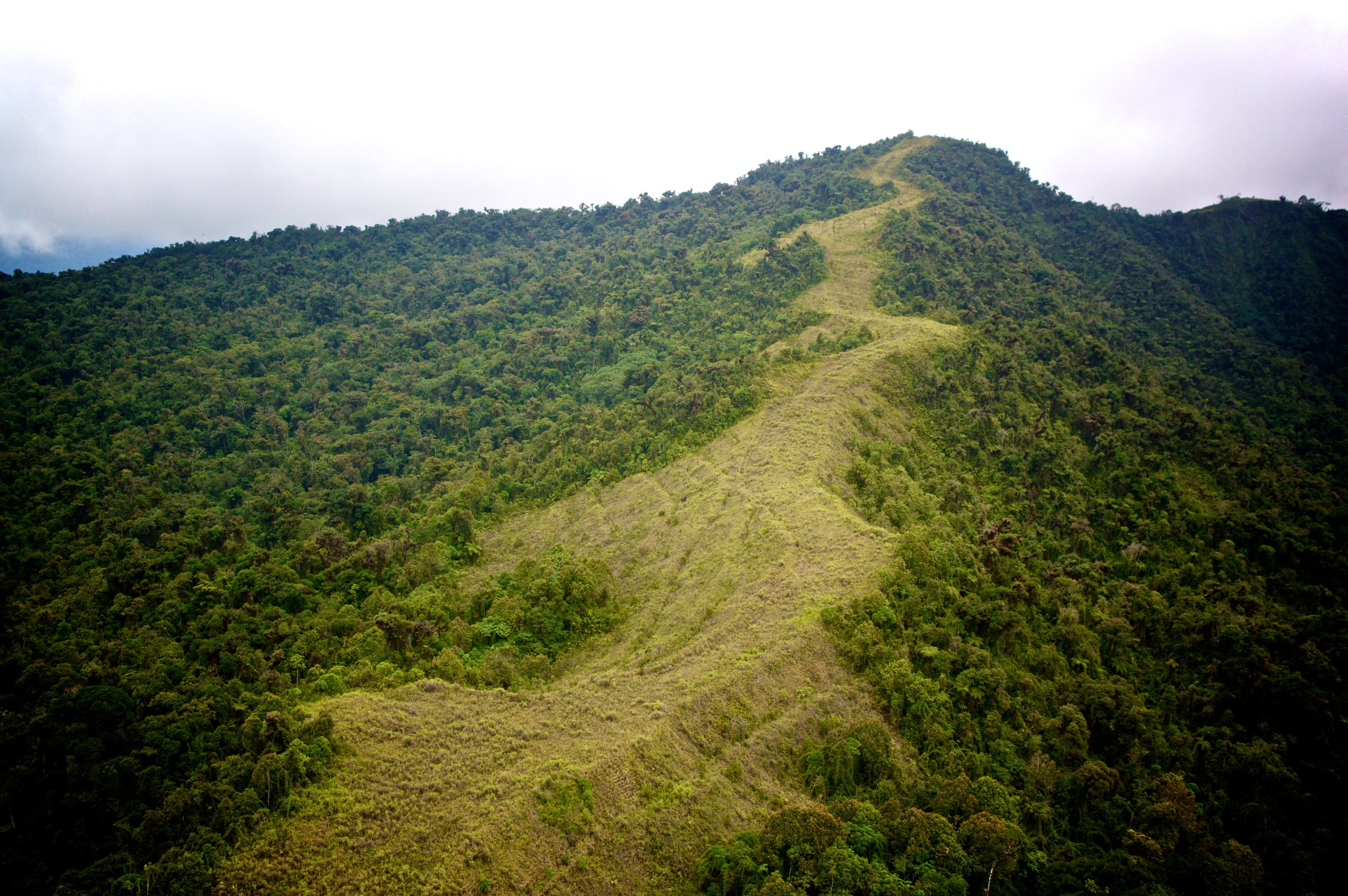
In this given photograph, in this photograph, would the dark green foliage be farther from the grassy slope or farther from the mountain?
the grassy slope

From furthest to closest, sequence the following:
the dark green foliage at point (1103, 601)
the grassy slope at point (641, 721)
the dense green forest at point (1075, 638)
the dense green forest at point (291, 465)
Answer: the dark green foliage at point (1103, 601) → the dense green forest at point (291, 465) → the dense green forest at point (1075, 638) → the grassy slope at point (641, 721)

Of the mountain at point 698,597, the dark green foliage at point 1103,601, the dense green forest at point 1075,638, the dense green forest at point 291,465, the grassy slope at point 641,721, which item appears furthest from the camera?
the dark green foliage at point 1103,601

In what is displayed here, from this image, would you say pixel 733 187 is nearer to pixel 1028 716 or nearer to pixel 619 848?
pixel 1028 716

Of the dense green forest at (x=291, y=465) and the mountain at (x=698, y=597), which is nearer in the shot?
the mountain at (x=698, y=597)

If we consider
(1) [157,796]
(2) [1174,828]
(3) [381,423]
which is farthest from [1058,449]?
(3) [381,423]

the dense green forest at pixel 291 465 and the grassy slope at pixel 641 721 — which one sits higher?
the dense green forest at pixel 291 465

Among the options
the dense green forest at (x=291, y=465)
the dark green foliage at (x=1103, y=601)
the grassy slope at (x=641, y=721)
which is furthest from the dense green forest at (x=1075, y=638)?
the dense green forest at (x=291, y=465)

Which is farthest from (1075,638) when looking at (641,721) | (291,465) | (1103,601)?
(291,465)

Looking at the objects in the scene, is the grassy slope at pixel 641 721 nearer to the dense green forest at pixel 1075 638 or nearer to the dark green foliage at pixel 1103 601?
the dense green forest at pixel 1075 638
